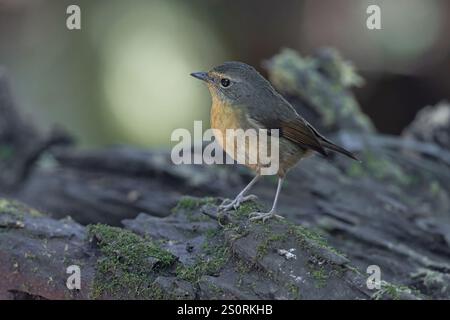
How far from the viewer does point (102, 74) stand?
330 inches

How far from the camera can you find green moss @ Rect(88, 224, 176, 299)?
12.6 ft

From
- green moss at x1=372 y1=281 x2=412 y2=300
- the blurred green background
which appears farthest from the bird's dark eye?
the blurred green background

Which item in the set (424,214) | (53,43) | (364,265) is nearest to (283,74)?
(424,214)

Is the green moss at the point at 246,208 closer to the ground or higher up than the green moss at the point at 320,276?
higher up

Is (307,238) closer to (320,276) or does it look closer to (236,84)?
(320,276)

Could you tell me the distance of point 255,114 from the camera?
14.9ft

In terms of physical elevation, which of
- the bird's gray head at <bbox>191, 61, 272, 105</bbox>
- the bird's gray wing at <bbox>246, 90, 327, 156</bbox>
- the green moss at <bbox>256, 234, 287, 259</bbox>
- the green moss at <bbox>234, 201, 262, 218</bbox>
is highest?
the bird's gray head at <bbox>191, 61, 272, 105</bbox>

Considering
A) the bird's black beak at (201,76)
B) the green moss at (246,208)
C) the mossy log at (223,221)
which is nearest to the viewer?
the mossy log at (223,221)

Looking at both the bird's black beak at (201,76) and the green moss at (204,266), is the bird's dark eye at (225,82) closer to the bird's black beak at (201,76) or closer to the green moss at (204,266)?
the bird's black beak at (201,76)

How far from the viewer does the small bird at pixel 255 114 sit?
14.9 feet

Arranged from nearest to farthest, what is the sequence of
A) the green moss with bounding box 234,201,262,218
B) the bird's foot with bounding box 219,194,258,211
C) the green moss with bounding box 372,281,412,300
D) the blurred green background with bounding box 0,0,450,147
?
the green moss with bounding box 372,281,412,300
the green moss with bounding box 234,201,262,218
the bird's foot with bounding box 219,194,258,211
the blurred green background with bounding box 0,0,450,147

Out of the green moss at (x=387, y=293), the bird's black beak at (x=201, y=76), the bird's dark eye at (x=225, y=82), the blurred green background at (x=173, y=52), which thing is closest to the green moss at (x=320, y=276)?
the green moss at (x=387, y=293)

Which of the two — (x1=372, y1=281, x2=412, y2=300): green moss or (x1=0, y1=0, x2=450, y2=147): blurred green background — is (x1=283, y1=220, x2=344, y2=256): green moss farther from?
(x1=0, y1=0, x2=450, y2=147): blurred green background
